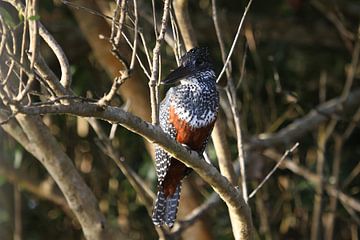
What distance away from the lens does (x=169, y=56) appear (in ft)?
19.5

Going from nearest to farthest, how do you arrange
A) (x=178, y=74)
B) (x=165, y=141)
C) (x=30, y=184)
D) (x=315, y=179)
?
(x=165, y=141)
(x=178, y=74)
(x=30, y=184)
(x=315, y=179)

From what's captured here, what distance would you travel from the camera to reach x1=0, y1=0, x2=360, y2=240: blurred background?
19.2ft

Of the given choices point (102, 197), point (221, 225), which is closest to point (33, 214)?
point (102, 197)

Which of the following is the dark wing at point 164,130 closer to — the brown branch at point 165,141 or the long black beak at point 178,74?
the long black beak at point 178,74

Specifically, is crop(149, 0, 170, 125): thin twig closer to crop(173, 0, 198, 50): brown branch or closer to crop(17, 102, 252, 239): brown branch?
crop(17, 102, 252, 239): brown branch

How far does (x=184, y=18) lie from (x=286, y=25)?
7.21ft

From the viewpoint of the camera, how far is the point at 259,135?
5.75m

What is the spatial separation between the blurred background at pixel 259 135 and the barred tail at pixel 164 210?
1155 millimetres

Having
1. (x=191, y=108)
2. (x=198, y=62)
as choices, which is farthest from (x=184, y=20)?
(x=191, y=108)

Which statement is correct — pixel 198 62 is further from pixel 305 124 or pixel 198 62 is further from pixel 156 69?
pixel 305 124

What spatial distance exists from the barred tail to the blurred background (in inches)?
45.5

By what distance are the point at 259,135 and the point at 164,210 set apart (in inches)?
58.8

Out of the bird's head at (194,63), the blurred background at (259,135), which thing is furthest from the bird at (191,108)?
the blurred background at (259,135)

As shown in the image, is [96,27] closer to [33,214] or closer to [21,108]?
[33,214]
